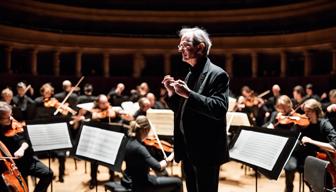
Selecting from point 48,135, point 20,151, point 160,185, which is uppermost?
point 48,135

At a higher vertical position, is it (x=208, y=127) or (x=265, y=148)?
(x=208, y=127)

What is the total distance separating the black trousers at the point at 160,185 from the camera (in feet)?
16.0

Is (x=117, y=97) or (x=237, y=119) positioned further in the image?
(x=117, y=97)

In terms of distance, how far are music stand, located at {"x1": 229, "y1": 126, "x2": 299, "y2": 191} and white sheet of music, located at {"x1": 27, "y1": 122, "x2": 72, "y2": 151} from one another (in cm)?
242

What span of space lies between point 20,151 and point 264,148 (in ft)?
9.91

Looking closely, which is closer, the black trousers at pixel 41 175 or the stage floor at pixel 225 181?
the black trousers at pixel 41 175

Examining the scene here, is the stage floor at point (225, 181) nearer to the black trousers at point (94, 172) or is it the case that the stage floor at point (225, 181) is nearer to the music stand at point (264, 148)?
the black trousers at point (94, 172)

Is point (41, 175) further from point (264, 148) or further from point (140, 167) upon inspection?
point (264, 148)

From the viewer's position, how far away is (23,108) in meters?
9.05

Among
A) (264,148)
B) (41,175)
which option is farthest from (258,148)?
(41,175)

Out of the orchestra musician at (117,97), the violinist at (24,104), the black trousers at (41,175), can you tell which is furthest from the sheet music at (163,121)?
the orchestra musician at (117,97)

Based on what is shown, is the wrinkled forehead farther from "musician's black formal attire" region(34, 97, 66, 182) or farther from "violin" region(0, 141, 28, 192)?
"musician's black formal attire" region(34, 97, 66, 182)

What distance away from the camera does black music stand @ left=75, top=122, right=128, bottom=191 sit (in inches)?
182

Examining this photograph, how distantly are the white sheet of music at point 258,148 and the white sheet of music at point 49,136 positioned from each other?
243 cm
